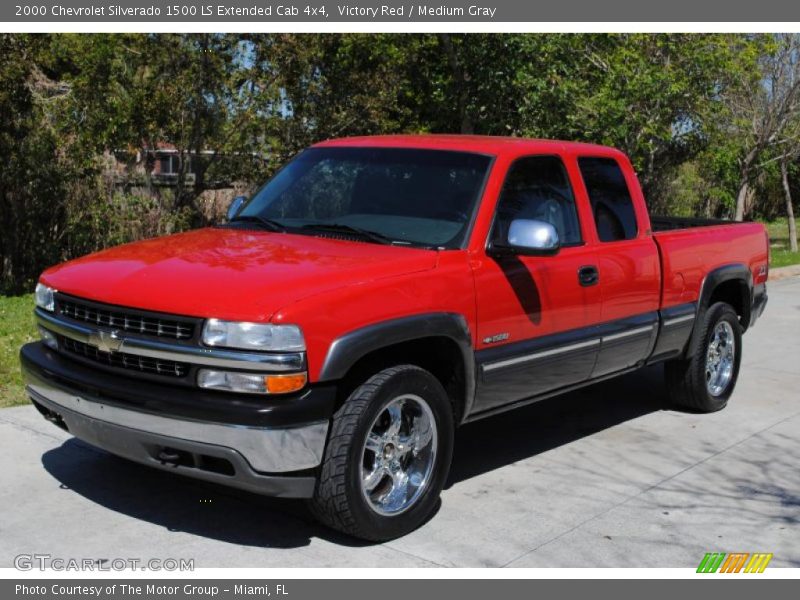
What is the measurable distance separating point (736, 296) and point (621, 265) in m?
2.16

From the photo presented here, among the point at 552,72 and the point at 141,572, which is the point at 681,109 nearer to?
the point at 552,72

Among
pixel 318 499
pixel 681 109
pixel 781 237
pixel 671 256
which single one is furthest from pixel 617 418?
pixel 781 237

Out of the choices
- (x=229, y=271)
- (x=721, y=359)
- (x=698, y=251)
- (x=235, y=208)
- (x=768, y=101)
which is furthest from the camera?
(x=768, y=101)

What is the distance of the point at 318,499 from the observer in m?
4.57

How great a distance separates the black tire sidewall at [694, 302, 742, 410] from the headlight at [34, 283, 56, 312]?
15.0ft

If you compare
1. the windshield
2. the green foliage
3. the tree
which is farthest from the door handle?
the tree

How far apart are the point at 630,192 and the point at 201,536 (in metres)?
3.65

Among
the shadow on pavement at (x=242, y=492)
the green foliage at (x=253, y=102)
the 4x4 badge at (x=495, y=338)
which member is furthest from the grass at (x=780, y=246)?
the 4x4 badge at (x=495, y=338)

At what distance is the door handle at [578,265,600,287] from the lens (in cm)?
596

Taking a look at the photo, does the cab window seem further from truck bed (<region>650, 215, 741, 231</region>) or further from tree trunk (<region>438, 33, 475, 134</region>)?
tree trunk (<region>438, 33, 475, 134</region>)

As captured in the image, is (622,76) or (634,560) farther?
(622,76)

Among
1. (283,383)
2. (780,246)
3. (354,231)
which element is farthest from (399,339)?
(780,246)

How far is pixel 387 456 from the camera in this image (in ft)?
16.0

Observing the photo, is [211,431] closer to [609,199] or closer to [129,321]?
[129,321]
